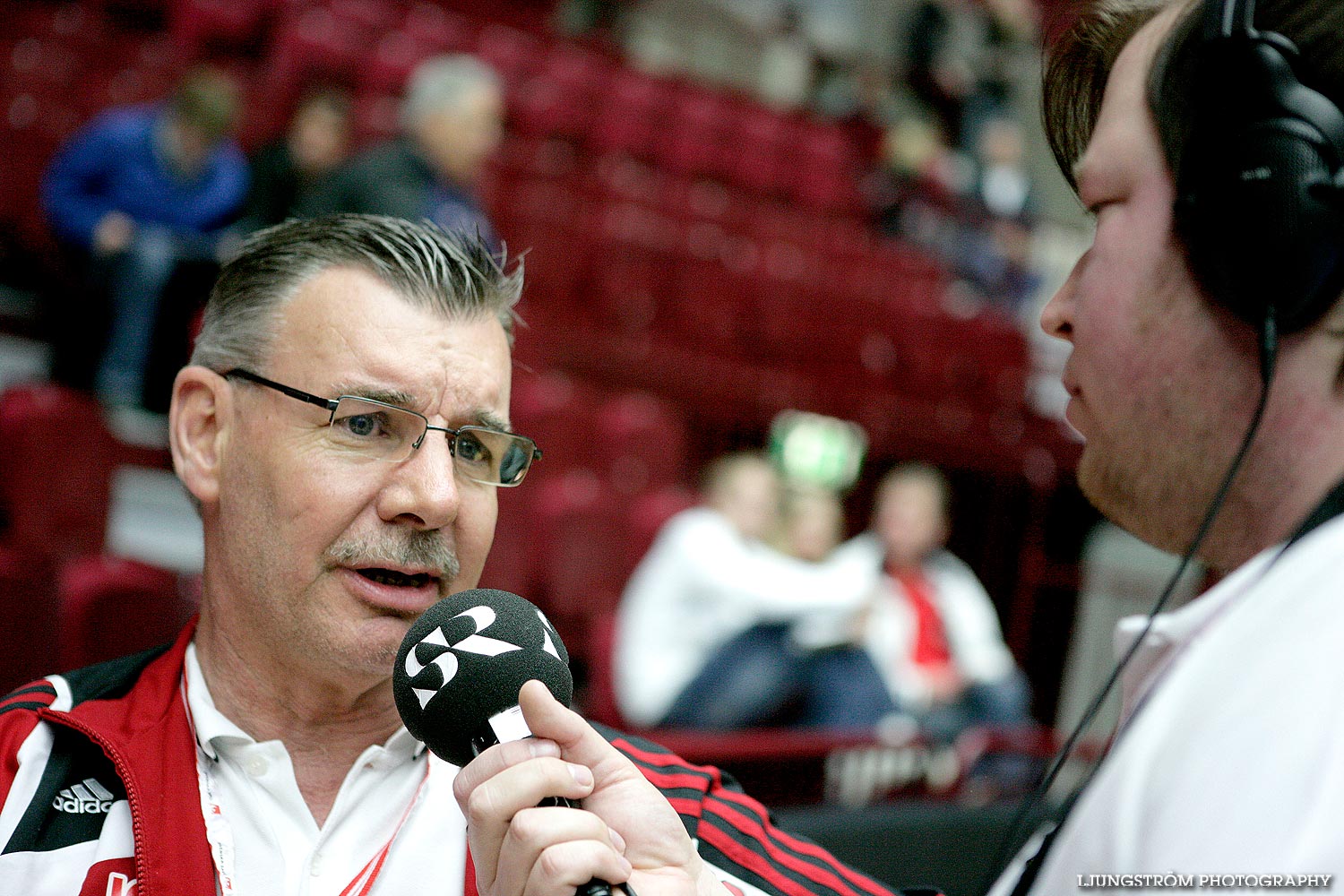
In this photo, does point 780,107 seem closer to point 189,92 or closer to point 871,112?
point 871,112

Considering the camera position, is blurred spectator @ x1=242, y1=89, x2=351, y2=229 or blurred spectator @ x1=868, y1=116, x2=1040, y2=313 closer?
blurred spectator @ x1=242, y1=89, x2=351, y2=229

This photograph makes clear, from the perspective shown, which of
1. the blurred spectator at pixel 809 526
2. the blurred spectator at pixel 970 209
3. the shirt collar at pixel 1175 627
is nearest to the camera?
the shirt collar at pixel 1175 627

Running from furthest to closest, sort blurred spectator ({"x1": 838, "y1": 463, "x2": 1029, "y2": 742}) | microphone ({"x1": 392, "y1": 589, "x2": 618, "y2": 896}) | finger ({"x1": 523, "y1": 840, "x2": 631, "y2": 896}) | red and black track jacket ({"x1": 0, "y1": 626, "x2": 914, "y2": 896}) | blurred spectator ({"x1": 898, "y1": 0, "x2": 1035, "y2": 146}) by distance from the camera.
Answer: blurred spectator ({"x1": 898, "y1": 0, "x2": 1035, "y2": 146})
blurred spectator ({"x1": 838, "y1": 463, "x2": 1029, "y2": 742})
red and black track jacket ({"x1": 0, "y1": 626, "x2": 914, "y2": 896})
microphone ({"x1": 392, "y1": 589, "x2": 618, "y2": 896})
finger ({"x1": 523, "y1": 840, "x2": 631, "y2": 896})

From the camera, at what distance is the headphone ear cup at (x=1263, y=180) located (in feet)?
2.37

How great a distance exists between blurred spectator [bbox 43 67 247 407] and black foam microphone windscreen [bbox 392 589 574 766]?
8.14ft

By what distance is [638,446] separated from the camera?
3.75m

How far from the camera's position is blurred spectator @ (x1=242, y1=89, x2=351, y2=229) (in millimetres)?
3604

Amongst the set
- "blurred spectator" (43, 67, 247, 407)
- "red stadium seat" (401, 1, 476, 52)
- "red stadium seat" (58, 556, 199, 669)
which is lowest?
"red stadium seat" (58, 556, 199, 669)

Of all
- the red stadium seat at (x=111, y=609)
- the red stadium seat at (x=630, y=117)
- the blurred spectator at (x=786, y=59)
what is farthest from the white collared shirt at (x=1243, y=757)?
the blurred spectator at (x=786, y=59)

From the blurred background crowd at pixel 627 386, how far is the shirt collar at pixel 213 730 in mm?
751

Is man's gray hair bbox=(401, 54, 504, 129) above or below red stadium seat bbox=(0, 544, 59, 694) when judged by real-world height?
above

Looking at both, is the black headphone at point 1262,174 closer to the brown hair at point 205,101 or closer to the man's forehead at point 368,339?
the man's forehead at point 368,339

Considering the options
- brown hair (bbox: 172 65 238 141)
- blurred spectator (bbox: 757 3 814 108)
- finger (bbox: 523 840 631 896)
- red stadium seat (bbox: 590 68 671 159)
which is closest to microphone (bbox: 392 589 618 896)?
finger (bbox: 523 840 631 896)

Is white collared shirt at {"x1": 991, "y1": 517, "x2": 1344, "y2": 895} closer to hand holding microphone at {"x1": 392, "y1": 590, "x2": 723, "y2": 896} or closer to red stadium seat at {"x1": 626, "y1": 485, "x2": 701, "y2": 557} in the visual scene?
hand holding microphone at {"x1": 392, "y1": 590, "x2": 723, "y2": 896}
